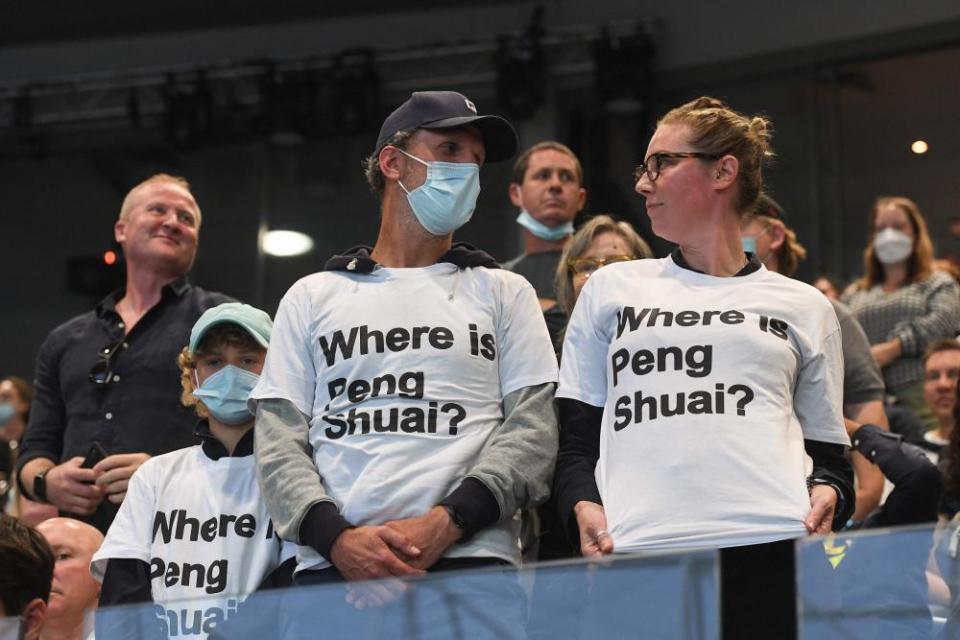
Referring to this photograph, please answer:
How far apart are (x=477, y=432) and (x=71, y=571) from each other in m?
1.22

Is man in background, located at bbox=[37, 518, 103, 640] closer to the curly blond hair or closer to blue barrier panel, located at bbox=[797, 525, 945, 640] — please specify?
the curly blond hair

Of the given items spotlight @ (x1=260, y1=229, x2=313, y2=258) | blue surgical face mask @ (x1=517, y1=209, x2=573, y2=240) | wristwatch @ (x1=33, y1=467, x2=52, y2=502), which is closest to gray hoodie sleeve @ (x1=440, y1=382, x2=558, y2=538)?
wristwatch @ (x1=33, y1=467, x2=52, y2=502)

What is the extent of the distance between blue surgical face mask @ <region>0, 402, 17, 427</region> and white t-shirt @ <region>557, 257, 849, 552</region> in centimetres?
419

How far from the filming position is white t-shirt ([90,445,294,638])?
303 cm

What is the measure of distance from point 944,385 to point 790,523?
2744 millimetres

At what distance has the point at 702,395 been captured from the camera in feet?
8.23

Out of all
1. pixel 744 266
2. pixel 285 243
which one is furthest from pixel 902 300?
pixel 285 243

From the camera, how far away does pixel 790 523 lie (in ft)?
7.93

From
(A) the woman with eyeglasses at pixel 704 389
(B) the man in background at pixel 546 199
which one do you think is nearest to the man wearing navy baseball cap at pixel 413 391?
(A) the woman with eyeglasses at pixel 704 389

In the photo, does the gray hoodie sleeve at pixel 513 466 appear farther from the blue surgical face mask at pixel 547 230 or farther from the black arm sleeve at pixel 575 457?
the blue surgical face mask at pixel 547 230

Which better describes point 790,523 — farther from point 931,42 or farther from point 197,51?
point 197,51

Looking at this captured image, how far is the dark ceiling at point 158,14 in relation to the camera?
9.62 metres

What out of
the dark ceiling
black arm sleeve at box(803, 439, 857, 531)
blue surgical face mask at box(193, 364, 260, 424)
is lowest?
black arm sleeve at box(803, 439, 857, 531)

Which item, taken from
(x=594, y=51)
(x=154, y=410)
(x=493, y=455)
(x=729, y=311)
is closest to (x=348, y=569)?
(x=493, y=455)
